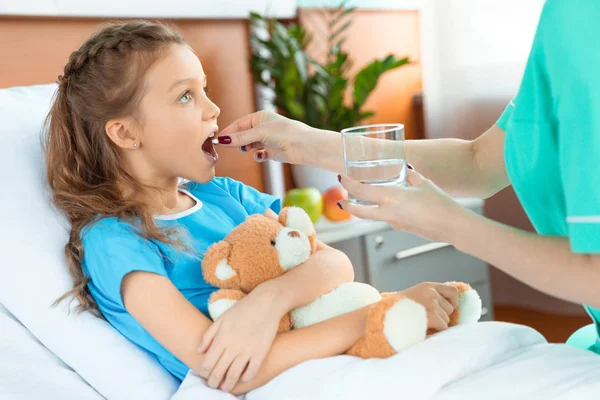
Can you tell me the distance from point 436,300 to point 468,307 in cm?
10

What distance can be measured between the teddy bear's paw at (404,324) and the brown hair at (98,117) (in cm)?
42

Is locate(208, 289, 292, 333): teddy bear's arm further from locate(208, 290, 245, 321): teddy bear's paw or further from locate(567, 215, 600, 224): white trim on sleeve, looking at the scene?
locate(567, 215, 600, 224): white trim on sleeve

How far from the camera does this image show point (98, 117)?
1.34 meters

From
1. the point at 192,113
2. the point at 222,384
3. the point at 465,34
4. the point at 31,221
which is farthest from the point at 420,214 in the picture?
the point at 465,34

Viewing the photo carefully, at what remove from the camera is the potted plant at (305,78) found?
250 centimetres

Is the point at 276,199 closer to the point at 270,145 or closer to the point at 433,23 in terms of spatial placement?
the point at 270,145

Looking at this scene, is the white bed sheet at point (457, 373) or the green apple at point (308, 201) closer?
the white bed sheet at point (457, 373)

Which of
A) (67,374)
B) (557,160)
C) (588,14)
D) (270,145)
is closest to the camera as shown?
(588,14)

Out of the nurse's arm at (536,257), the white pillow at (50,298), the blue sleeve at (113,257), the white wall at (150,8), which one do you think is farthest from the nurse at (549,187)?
the white wall at (150,8)

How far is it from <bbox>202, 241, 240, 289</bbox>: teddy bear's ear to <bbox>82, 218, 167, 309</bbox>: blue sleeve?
0.24ft

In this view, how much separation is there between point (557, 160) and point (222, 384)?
63cm

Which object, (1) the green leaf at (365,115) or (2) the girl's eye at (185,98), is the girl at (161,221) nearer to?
(2) the girl's eye at (185,98)

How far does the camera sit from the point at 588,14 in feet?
2.99

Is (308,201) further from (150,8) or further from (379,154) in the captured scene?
(379,154)
